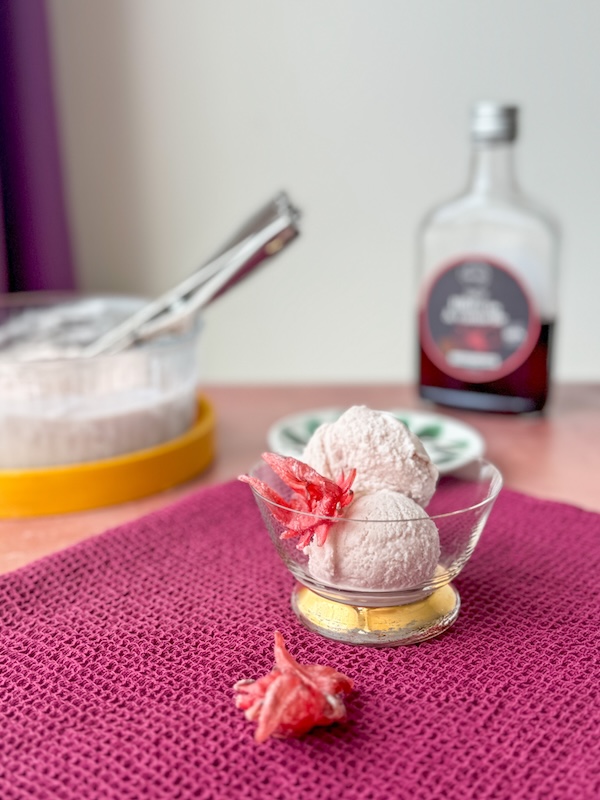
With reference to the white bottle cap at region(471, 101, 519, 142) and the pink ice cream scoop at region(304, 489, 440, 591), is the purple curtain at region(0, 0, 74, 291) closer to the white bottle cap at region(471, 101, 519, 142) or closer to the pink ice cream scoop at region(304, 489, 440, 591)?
the white bottle cap at region(471, 101, 519, 142)

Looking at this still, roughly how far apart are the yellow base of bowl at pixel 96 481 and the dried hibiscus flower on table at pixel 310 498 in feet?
1.03

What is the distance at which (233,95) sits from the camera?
1.43m

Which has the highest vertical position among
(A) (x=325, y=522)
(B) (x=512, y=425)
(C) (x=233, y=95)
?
(C) (x=233, y=95)

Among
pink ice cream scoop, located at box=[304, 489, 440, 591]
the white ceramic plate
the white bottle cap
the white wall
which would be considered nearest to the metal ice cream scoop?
the white ceramic plate

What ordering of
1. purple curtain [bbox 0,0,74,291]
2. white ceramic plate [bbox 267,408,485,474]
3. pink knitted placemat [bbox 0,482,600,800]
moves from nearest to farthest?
pink knitted placemat [bbox 0,482,600,800] → white ceramic plate [bbox 267,408,485,474] → purple curtain [bbox 0,0,74,291]

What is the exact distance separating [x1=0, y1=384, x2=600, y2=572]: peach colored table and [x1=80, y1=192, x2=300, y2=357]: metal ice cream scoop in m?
0.16

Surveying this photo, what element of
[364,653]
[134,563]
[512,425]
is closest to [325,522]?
[364,653]

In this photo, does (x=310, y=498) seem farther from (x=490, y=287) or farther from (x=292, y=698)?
(x=490, y=287)

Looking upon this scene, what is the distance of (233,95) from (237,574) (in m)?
0.99

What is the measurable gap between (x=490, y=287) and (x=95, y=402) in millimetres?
478

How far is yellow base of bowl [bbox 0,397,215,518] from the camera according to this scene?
797 millimetres

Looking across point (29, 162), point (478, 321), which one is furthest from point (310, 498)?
point (29, 162)

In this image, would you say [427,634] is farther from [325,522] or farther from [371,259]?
[371,259]

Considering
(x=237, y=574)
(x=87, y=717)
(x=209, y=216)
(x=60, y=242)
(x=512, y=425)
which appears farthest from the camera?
(x=209, y=216)
